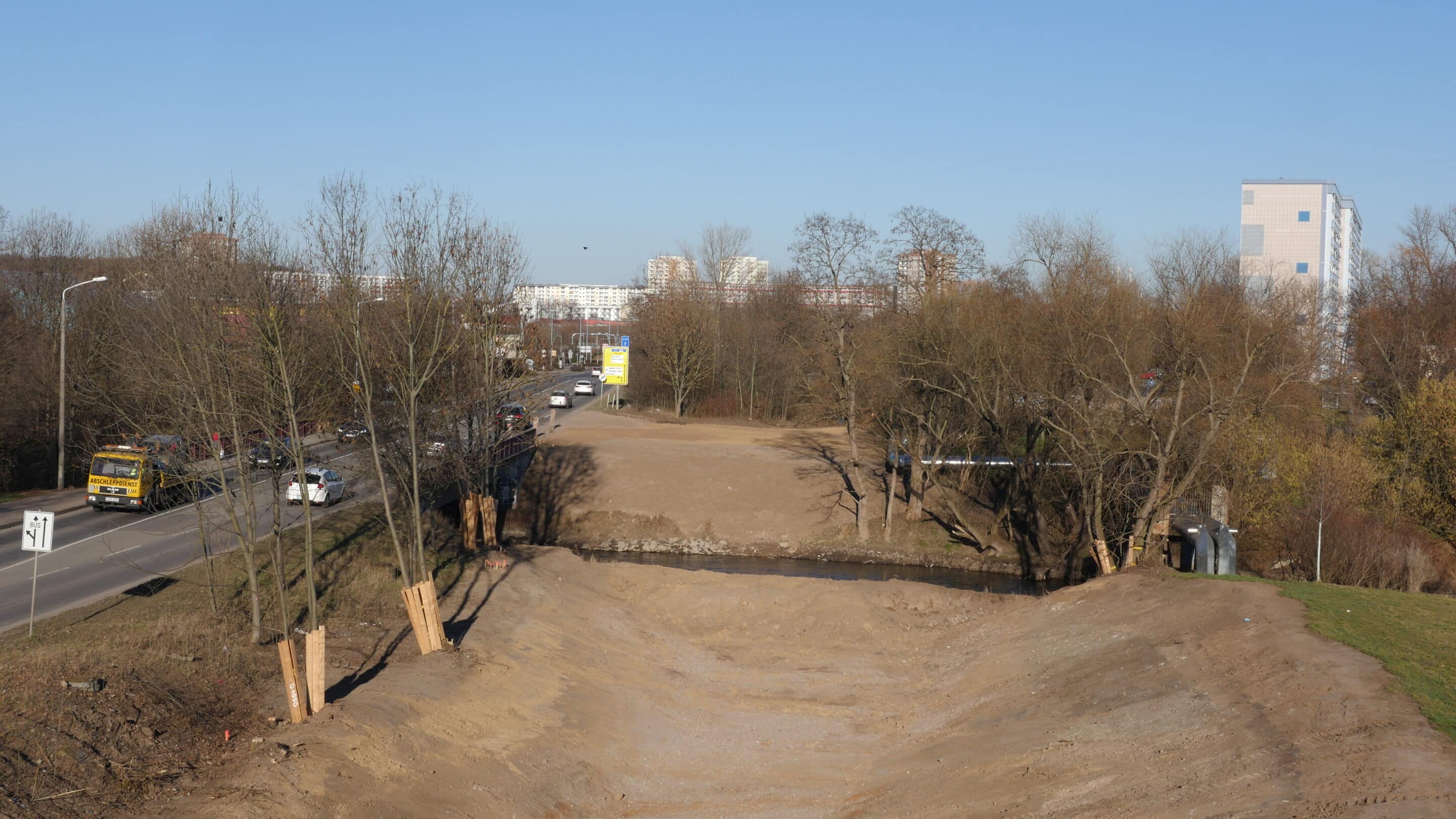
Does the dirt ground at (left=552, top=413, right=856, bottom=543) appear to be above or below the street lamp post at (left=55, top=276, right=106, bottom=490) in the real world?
below

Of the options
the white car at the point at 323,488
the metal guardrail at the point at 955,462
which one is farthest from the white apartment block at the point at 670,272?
the white car at the point at 323,488

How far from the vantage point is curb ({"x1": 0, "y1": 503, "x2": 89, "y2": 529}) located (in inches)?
1121

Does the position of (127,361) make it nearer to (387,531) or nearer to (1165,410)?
(387,531)

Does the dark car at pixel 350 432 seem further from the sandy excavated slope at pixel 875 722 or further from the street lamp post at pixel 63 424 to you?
the street lamp post at pixel 63 424

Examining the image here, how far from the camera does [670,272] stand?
287 ft

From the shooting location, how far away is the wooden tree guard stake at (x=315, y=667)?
535 inches

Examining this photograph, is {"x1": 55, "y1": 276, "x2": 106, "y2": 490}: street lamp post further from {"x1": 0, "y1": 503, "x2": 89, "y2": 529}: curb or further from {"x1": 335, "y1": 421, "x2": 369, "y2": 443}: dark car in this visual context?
{"x1": 335, "y1": 421, "x2": 369, "y2": 443}: dark car

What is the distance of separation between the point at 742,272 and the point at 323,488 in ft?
224

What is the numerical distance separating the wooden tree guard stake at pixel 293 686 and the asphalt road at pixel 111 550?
5437mm

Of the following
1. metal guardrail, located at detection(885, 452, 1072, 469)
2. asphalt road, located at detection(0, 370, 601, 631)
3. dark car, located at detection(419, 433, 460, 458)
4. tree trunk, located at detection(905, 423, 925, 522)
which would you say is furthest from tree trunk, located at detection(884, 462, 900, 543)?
dark car, located at detection(419, 433, 460, 458)

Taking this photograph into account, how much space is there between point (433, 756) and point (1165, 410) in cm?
2481

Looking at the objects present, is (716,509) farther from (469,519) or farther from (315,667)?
(315,667)

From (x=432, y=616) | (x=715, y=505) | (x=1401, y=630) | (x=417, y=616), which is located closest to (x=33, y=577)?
Result: (x=417, y=616)

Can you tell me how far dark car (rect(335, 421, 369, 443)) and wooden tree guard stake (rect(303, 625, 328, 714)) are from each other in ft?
32.0
